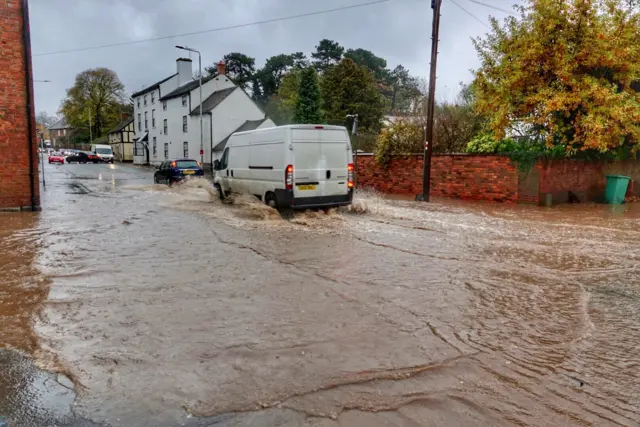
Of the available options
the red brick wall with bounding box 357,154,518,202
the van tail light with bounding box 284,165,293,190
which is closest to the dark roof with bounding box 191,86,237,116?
the red brick wall with bounding box 357,154,518,202

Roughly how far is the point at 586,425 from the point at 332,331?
7.25 ft

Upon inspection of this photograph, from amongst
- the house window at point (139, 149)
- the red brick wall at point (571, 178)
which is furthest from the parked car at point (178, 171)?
the house window at point (139, 149)

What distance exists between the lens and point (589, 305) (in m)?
5.32

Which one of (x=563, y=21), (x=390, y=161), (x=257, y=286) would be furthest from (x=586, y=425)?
(x=390, y=161)

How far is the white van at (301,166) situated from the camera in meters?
11.0

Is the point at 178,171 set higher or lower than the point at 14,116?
lower

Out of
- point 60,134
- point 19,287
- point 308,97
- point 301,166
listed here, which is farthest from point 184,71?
point 60,134

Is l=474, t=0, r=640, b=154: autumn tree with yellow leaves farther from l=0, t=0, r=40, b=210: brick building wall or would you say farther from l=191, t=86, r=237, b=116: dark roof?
l=191, t=86, r=237, b=116: dark roof

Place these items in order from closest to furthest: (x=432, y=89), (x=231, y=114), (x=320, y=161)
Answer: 1. (x=320, y=161)
2. (x=432, y=89)
3. (x=231, y=114)

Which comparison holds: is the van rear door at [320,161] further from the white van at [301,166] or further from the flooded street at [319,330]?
the flooded street at [319,330]

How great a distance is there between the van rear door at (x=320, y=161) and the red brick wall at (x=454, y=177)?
7.05 meters

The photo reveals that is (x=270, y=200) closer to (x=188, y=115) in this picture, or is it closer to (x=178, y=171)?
(x=178, y=171)

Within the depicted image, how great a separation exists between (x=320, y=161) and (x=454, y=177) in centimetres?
822

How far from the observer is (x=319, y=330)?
177 inches
